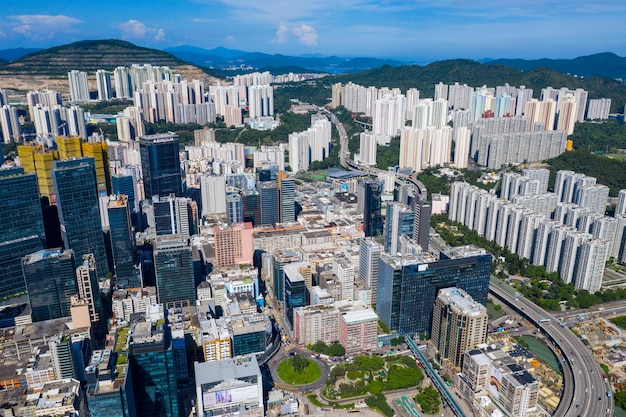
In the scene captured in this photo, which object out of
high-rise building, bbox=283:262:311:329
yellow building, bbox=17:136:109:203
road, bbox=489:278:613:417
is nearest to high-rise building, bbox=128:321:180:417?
high-rise building, bbox=283:262:311:329

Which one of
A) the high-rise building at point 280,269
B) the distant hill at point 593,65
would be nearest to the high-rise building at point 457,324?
the high-rise building at point 280,269

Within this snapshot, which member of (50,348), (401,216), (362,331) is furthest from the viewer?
(401,216)

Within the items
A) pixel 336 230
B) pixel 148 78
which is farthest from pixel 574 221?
pixel 148 78

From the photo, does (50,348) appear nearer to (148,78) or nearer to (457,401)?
(457,401)

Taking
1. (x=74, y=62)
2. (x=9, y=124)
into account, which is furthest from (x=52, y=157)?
(x=74, y=62)

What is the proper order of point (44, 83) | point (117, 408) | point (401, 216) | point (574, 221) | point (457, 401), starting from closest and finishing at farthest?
point (117, 408), point (457, 401), point (401, 216), point (574, 221), point (44, 83)

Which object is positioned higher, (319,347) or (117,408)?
(117,408)

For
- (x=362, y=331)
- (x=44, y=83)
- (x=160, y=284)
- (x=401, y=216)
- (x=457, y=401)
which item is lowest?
(x=457, y=401)

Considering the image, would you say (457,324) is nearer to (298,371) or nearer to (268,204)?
(298,371)
